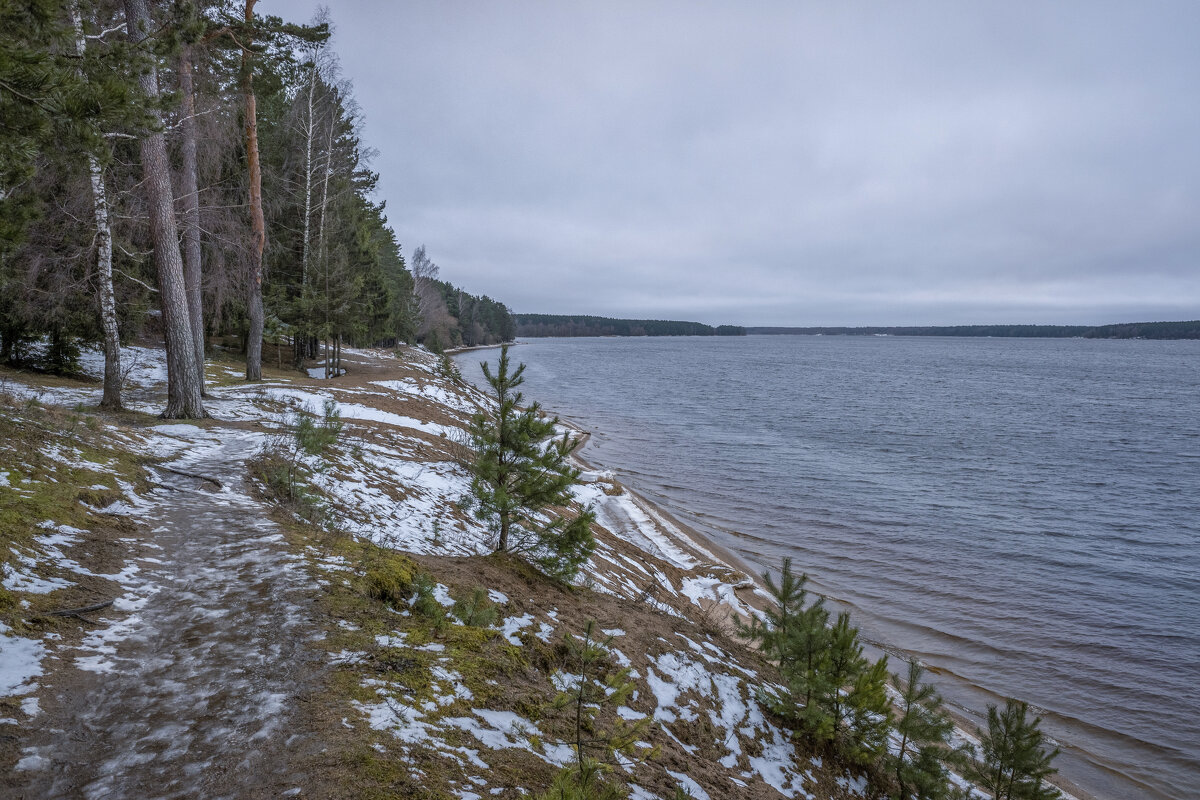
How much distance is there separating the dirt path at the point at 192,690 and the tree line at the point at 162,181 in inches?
134

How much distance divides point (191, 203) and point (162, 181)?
4.35 m

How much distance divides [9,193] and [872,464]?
28630 millimetres

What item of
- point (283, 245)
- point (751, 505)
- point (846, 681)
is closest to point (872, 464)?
point (751, 505)

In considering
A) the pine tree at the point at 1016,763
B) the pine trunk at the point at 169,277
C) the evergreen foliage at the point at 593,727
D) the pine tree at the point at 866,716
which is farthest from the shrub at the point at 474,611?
the pine trunk at the point at 169,277

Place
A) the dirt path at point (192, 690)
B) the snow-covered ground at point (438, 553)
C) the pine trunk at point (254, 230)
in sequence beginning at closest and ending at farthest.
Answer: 1. the dirt path at point (192, 690)
2. the snow-covered ground at point (438, 553)
3. the pine trunk at point (254, 230)

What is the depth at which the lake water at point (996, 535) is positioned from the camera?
10359mm

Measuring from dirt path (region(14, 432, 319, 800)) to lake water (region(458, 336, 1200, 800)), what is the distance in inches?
441

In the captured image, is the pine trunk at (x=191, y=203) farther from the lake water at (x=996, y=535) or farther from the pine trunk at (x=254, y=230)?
the lake water at (x=996, y=535)

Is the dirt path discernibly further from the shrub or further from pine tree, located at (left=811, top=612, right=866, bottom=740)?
pine tree, located at (left=811, top=612, right=866, bottom=740)

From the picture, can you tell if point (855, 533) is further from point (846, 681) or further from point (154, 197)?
point (154, 197)

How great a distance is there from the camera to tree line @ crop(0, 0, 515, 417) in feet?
15.8

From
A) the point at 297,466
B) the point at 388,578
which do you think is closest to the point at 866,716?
the point at 388,578

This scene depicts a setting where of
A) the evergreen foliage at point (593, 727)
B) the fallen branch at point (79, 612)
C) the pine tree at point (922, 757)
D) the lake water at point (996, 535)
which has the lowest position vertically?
the lake water at point (996, 535)

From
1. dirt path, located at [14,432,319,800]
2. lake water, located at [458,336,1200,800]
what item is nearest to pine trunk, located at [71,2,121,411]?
dirt path, located at [14,432,319,800]
